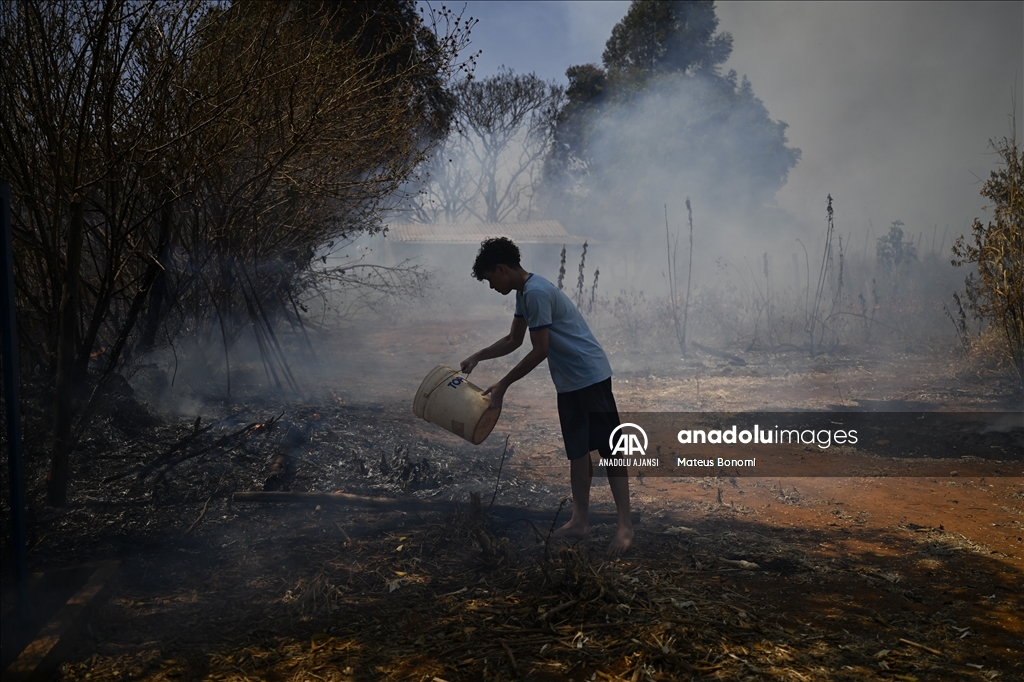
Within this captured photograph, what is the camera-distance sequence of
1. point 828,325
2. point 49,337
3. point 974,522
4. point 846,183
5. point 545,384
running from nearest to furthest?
1. point 49,337
2. point 974,522
3. point 545,384
4. point 828,325
5. point 846,183

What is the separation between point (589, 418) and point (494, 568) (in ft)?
2.93

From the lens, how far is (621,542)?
3744mm

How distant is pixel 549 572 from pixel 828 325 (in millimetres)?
9650

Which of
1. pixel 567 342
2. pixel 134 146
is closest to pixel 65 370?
pixel 134 146

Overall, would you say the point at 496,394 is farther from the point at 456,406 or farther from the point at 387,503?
the point at 387,503

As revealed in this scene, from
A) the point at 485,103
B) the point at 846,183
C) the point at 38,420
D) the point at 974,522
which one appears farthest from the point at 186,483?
the point at 485,103

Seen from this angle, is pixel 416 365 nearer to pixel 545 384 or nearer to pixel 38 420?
pixel 545 384

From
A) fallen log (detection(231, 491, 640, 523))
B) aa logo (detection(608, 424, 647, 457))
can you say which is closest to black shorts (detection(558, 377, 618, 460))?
fallen log (detection(231, 491, 640, 523))

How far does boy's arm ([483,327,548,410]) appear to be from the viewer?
3.69 metres

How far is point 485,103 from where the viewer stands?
100 ft

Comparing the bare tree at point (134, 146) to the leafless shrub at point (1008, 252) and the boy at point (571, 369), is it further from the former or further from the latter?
the leafless shrub at point (1008, 252)

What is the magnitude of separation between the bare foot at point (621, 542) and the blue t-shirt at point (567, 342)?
0.78 metres

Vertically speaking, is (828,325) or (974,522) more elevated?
(828,325)

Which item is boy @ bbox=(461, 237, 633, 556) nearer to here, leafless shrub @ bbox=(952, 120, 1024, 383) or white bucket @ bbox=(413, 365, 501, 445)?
white bucket @ bbox=(413, 365, 501, 445)
